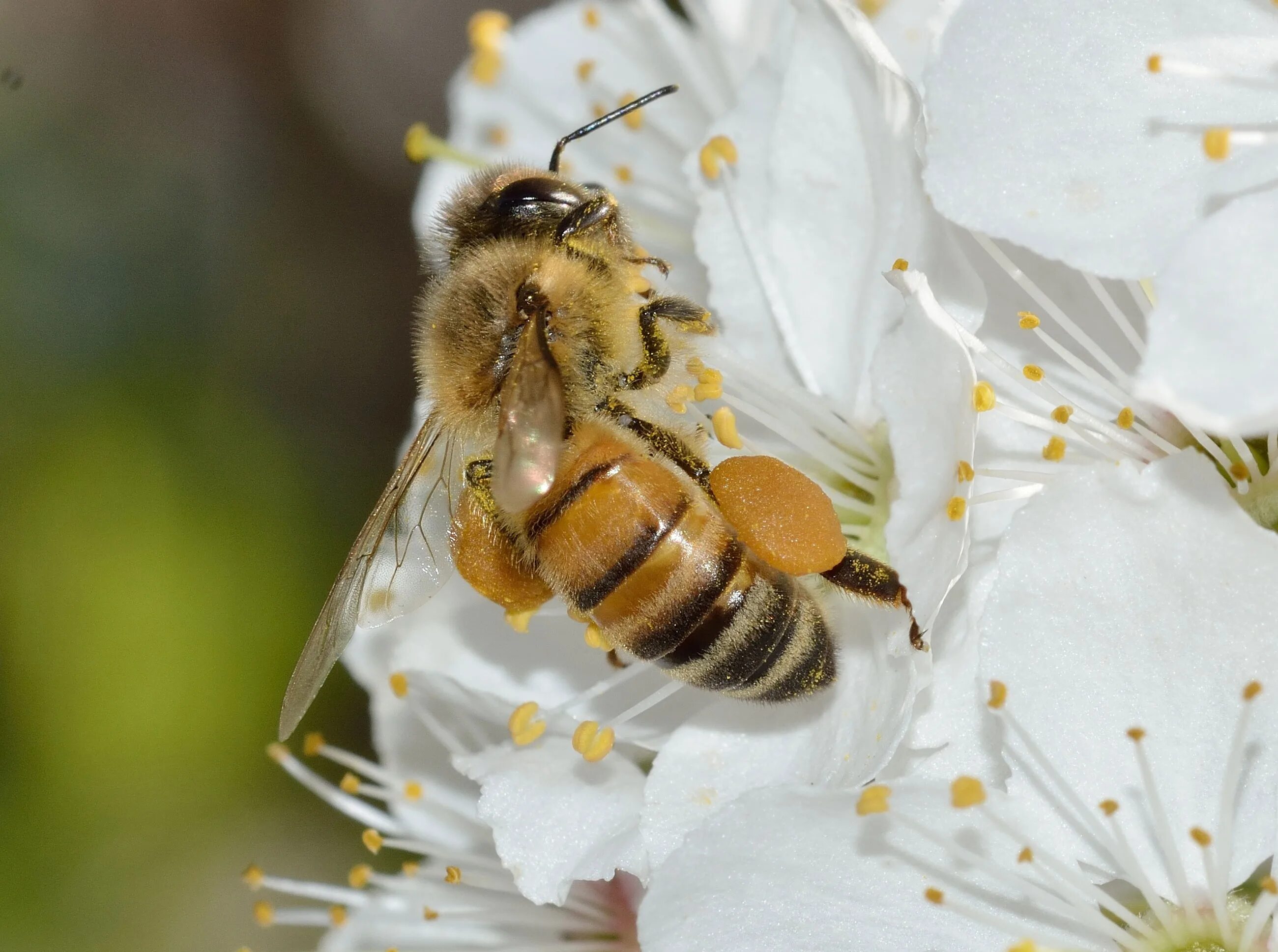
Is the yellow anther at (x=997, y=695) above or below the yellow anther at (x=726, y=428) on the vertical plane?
below

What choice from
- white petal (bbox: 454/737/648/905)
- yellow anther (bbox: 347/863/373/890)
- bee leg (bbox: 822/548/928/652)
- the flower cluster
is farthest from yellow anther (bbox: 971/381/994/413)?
yellow anther (bbox: 347/863/373/890)

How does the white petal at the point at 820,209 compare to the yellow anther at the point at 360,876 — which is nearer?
the white petal at the point at 820,209

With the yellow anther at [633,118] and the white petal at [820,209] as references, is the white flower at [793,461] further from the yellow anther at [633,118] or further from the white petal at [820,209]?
the yellow anther at [633,118]

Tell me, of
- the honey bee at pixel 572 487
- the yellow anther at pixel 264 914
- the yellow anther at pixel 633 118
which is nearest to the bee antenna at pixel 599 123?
the honey bee at pixel 572 487

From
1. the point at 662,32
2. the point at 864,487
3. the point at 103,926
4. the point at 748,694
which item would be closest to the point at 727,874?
the point at 748,694

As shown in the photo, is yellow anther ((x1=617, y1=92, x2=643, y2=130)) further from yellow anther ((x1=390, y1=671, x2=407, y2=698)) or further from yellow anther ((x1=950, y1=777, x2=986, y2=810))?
yellow anther ((x1=950, y1=777, x2=986, y2=810))

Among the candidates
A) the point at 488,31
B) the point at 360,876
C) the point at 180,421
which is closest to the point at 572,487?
the point at 360,876

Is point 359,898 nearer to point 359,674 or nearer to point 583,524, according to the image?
point 359,674
